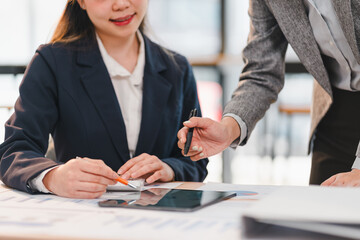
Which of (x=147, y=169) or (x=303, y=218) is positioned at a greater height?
(x=303, y=218)

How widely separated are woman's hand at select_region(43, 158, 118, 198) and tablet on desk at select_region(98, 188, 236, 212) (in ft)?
0.25

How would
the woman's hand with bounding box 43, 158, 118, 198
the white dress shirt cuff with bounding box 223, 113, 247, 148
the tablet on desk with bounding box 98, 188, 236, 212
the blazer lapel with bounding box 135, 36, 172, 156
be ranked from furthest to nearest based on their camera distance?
the blazer lapel with bounding box 135, 36, 172, 156
the white dress shirt cuff with bounding box 223, 113, 247, 148
the woman's hand with bounding box 43, 158, 118, 198
the tablet on desk with bounding box 98, 188, 236, 212

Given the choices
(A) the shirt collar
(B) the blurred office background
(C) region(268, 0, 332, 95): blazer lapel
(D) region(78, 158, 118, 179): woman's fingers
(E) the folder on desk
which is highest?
(C) region(268, 0, 332, 95): blazer lapel

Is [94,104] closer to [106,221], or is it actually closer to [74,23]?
[74,23]

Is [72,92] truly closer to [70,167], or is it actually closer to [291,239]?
[70,167]

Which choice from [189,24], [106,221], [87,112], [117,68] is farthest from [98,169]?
[189,24]

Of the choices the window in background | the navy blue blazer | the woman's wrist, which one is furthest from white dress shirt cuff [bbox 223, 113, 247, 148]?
the window in background

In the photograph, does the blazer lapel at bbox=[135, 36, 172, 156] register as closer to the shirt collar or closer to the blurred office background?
the shirt collar

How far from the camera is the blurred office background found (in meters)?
4.18

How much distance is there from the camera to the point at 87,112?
1.38m

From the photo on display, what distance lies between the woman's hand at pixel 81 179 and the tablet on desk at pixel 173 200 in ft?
0.25

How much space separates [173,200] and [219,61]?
339 cm

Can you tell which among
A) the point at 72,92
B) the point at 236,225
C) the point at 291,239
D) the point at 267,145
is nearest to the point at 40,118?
the point at 72,92

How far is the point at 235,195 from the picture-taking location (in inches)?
39.1
